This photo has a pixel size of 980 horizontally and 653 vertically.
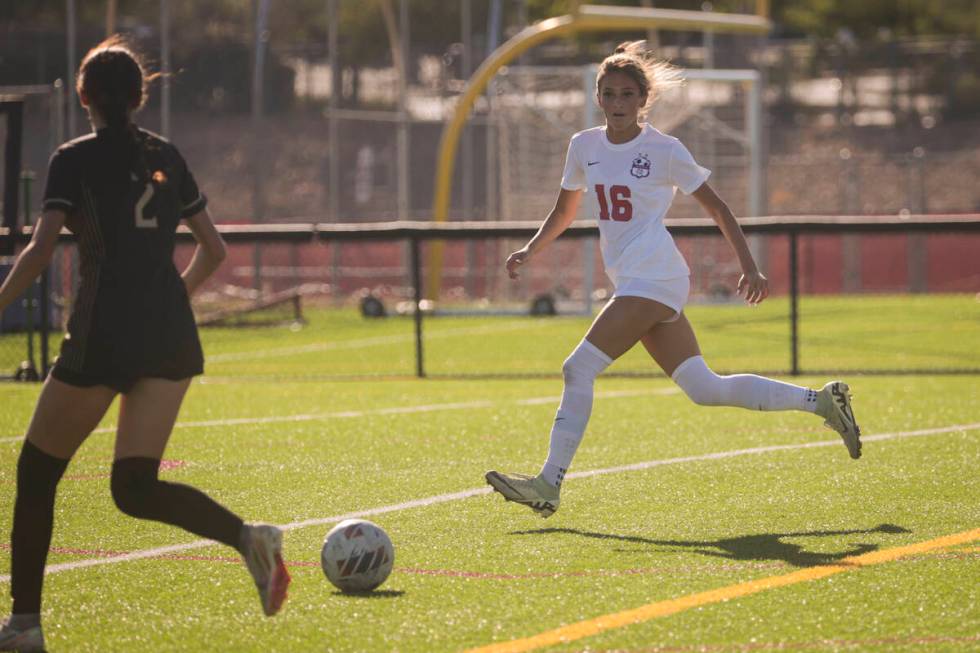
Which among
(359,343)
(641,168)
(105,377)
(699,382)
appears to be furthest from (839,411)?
(359,343)

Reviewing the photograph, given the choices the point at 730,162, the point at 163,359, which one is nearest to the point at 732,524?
the point at 163,359

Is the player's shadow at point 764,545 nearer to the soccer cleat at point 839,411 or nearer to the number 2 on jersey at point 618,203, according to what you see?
the soccer cleat at point 839,411

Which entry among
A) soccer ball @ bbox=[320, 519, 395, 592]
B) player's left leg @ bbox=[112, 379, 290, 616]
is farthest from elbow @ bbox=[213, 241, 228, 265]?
soccer ball @ bbox=[320, 519, 395, 592]

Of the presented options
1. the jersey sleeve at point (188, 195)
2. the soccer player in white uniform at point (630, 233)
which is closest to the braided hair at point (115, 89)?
the jersey sleeve at point (188, 195)

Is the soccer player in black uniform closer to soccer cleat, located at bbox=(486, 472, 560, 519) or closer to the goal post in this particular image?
soccer cleat, located at bbox=(486, 472, 560, 519)

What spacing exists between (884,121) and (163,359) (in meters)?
44.4

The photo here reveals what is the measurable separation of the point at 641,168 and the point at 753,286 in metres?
0.76

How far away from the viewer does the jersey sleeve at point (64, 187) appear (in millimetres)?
4945

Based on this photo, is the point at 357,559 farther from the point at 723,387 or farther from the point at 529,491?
the point at 723,387

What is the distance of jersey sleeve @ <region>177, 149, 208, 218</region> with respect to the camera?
17.1ft

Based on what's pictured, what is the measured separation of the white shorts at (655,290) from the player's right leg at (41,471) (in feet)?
9.36

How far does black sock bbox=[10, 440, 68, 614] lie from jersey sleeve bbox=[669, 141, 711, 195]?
3282 mm

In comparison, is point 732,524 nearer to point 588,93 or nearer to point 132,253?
point 132,253

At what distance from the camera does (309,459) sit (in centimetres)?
932
